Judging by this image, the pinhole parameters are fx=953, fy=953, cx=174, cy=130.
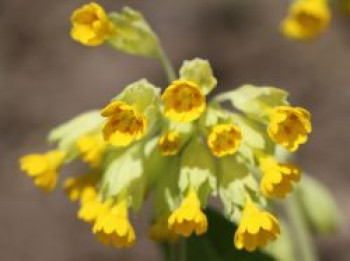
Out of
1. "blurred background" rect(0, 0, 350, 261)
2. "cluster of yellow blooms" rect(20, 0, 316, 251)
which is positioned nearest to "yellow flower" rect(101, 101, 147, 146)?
"cluster of yellow blooms" rect(20, 0, 316, 251)

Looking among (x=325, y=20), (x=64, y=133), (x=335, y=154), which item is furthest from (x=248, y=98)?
(x=335, y=154)

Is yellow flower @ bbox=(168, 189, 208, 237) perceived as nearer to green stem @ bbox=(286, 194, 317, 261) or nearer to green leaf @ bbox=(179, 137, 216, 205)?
green leaf @ bbox=(179, 137, 216, 205)

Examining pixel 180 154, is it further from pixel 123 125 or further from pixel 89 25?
pixel 89 25

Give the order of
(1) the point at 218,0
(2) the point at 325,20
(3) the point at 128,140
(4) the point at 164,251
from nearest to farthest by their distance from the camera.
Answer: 1. (3) the point at 128,140
2. (4) the point at 164,251
3. (2) the point at 325,20
4. (1) the point at 218,0

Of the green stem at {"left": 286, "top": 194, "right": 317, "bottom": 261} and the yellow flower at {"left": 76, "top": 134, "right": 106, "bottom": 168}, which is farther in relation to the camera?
the green stem at {"left": 286, "top": 194, "right": 317, "bottom": 261}

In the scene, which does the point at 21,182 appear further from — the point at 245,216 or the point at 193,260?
the point at 245,216

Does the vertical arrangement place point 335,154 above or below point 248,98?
below
